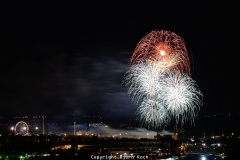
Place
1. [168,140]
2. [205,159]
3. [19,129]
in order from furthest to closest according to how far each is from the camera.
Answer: [19,129], [168,140], [205,159]

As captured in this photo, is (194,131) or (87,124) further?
(87,124)

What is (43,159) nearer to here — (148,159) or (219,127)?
(148,159)

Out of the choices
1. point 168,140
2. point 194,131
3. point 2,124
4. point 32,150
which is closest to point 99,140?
point 168,140

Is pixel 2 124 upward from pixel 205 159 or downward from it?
upward

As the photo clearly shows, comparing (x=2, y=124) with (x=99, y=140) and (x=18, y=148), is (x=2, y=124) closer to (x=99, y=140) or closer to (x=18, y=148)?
(x=99, y=140)

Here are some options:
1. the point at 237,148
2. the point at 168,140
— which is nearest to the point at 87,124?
the point at 168,140

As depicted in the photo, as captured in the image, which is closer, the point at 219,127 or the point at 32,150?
the point at 32,150

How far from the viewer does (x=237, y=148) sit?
65.8m

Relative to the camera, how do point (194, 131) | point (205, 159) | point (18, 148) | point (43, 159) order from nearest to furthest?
1. point (43, 159)
2. point (205, 159)
3. point (18, 148)
4. point (194, 131)

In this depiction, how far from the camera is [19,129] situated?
122m

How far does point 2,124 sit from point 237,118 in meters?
108

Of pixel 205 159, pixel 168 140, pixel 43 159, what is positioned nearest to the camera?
pixel 43 159

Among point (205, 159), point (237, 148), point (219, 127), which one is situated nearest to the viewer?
point (205, 159)

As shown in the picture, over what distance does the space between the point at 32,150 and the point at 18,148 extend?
337 cm
